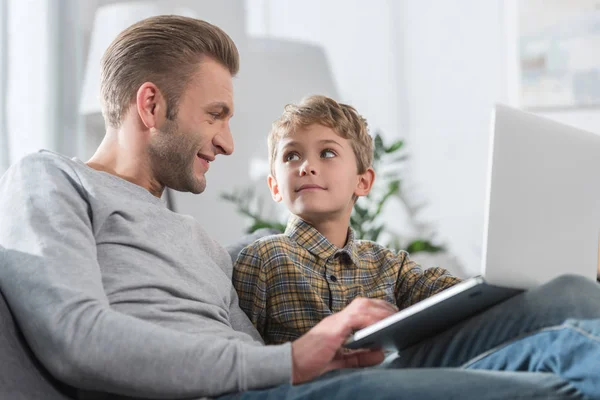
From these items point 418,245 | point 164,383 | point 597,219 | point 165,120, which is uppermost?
point 165,120

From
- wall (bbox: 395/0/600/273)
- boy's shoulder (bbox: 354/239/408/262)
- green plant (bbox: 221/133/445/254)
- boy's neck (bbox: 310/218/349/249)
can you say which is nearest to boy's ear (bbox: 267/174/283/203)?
boy's neck (bbox: 310/218/349/249)

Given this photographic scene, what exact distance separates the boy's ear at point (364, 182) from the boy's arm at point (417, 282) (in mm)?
190

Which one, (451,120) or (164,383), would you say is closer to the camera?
(164,383)

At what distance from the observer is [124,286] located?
115 cm

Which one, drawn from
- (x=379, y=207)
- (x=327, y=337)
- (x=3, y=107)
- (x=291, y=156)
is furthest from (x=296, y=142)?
(x=379, y=207)

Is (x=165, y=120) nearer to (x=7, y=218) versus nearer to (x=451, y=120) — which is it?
(x=7, y=218)

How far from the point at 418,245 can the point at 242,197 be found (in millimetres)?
844

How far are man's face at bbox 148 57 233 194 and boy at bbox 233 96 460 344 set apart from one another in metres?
0.22

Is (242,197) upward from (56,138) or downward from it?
downward

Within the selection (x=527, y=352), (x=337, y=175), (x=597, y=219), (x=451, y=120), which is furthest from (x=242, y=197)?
(x=527, y=352)

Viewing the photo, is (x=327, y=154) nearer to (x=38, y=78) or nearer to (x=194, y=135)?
(x=194, y=135)

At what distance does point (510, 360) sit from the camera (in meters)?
1.04

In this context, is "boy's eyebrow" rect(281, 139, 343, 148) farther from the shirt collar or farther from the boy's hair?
the shirt collar

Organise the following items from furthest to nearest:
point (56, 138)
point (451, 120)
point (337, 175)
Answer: point (451, 120)
point (56, 138)
point (337, 175)
